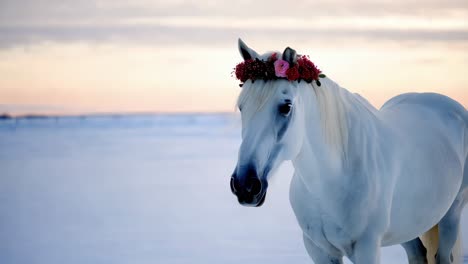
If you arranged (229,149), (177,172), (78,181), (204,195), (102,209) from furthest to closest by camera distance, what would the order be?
(229,149) → (177,172) → (78,181) → (204,195) → (102,209)

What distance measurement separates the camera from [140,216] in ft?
20.5

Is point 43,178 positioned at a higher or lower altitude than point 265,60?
lower

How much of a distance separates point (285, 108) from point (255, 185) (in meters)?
0.31

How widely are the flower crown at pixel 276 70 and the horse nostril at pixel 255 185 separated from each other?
398 millimetres

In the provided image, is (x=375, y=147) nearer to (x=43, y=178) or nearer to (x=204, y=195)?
(x=204, y=195)

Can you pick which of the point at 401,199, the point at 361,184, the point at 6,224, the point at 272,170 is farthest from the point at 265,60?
the point at 6,224

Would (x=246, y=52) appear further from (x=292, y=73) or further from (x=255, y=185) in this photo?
(x=255, y=185)

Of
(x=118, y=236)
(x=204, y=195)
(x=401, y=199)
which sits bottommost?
(x=204, y=195)

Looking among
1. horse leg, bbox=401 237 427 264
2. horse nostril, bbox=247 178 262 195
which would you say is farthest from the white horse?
horse leg, bbox=401 237 427 264

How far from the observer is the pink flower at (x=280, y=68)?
89.6 inches

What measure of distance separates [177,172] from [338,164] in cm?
701

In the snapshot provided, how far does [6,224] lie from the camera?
5.81m

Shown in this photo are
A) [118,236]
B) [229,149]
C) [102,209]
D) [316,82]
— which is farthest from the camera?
[229,149]

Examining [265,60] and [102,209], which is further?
[102,209]
